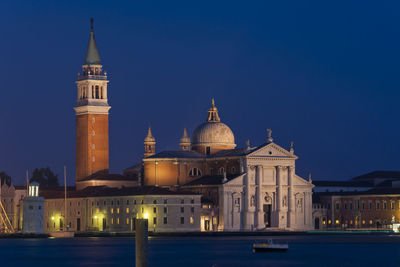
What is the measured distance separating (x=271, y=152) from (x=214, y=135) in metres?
10.2

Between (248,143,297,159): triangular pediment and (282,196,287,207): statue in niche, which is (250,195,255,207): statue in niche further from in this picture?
(248,143,297,159): triangular pediment

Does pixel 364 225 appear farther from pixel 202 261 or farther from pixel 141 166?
pixel 202 261

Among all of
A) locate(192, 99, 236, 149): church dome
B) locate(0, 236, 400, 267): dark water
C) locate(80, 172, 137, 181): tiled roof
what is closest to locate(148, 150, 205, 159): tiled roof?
locate(192, 99, 236, 149): church dome

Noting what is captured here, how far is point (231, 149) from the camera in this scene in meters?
123

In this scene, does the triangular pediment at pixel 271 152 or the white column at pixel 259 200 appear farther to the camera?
the white column at pixel 259 200

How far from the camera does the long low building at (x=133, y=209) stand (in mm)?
112188

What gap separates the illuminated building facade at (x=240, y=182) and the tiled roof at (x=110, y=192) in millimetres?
4585

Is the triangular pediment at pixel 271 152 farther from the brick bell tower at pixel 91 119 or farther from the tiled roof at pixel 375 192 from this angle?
the brick bell tower at pixel 91 119

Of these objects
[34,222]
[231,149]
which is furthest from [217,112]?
[34,222]

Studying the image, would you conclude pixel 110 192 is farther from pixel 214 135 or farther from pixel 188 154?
pixel 214 135

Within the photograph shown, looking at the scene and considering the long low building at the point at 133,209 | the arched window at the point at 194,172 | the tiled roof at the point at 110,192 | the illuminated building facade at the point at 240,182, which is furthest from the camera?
the arched window at the point at 194,172

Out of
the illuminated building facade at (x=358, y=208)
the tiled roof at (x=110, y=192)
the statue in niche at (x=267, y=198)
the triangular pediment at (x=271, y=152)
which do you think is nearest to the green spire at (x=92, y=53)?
the tiled roof at (x=110, y=192)

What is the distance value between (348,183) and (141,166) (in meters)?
24.1

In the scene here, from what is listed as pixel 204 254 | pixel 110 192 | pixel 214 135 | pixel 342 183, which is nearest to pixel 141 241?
pixel 204 254
